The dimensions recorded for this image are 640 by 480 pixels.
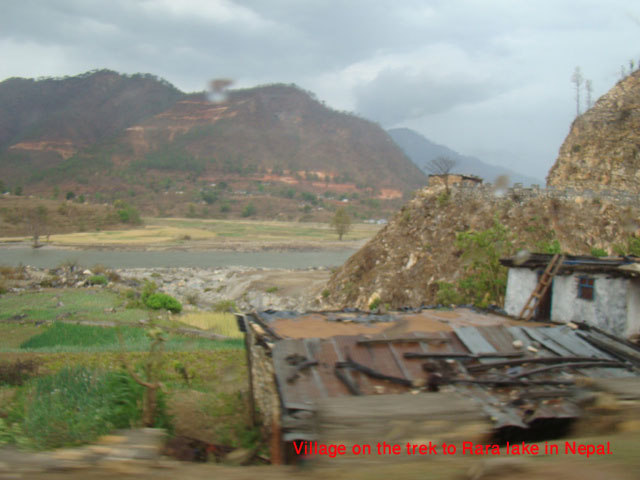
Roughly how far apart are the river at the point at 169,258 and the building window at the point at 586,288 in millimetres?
39104

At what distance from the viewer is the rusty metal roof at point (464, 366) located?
522 cm

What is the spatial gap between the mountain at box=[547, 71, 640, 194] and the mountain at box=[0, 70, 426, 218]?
80443mm

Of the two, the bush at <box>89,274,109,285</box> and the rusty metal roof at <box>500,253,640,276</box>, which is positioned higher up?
the rusty metal roof at <box>500,253,640,276</box>

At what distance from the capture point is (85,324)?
20359 millimetres

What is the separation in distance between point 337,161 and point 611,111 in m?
132

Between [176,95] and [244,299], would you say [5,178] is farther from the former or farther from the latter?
[244,299]

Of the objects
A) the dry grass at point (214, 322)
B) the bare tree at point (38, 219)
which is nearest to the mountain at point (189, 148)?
the bare tree at point (38, 219)

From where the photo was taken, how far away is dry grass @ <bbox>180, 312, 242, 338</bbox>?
21031mm

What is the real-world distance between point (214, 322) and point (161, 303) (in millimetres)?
4433

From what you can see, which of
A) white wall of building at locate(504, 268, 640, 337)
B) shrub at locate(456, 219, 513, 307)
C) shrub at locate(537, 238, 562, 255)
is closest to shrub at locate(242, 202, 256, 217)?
shrub at locate(537, 238, 562, 255)

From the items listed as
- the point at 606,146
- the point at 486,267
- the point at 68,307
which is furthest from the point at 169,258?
the point at 606,146

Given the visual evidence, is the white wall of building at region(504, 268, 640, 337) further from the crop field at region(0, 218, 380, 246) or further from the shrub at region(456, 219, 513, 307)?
the crop field at region(0, 218, 380, 246)

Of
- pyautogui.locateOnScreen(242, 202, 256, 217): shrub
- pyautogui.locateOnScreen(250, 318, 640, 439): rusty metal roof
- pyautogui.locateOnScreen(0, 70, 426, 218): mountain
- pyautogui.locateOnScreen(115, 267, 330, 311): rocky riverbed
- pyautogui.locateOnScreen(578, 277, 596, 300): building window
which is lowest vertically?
pyautogui.locateOnScreen(115, 267, 330, 311): rocky riverbed

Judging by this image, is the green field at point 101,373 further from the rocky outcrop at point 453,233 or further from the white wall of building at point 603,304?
the rocky outcrop at point 453,233
